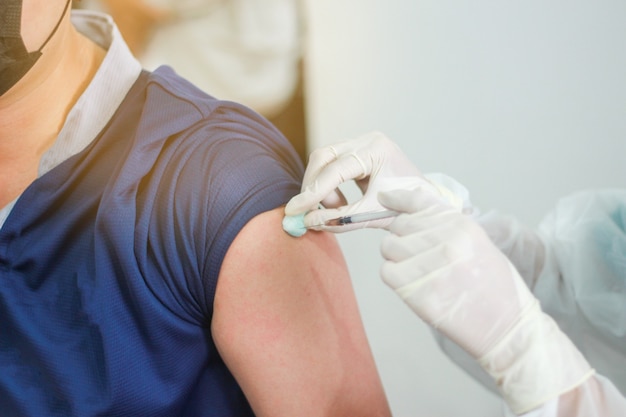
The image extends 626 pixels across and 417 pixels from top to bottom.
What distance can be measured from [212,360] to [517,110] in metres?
0.64

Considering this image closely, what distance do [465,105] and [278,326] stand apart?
1.57 feet

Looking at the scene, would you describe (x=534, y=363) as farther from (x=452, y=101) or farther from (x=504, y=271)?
(x=452, y=101)

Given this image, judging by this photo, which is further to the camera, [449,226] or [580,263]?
[580,263]

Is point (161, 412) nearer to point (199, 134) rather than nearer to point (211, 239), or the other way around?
point (211, 239)

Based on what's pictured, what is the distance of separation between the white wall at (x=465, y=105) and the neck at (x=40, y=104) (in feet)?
1.37

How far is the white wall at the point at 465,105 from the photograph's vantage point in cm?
95

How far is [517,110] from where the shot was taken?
3.21 ft

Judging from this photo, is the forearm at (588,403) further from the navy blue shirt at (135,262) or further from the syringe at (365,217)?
the navy blue shirt at (135,262)

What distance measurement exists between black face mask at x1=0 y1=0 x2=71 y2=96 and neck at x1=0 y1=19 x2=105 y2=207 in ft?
0.18

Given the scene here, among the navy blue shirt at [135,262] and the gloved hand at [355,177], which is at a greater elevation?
the gloved hand at [355,177]

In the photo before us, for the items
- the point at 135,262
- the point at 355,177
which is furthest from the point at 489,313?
the point at 135,262

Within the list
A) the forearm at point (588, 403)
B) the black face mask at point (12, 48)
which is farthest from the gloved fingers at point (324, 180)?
the black face mask at point (12, 48)

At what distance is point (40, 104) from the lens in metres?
1.06

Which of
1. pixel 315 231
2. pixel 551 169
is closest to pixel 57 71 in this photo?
pixel 315 231
